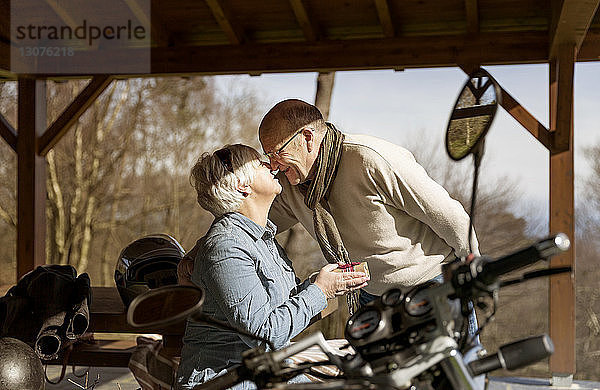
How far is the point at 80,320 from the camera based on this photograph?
3275 mm

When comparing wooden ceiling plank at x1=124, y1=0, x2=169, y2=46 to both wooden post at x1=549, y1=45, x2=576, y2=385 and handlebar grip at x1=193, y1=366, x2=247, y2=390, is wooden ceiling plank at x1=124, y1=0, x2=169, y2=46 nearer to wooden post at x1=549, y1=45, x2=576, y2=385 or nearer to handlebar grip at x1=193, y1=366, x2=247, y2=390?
wooden post at x1=549, y1=45, x2=576, y2=385

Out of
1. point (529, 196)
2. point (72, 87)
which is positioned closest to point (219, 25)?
point (72, 87)

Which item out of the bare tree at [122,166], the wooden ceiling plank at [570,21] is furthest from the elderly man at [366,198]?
the bare tree at [122,166]

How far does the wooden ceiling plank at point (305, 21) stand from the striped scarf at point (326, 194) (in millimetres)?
3126

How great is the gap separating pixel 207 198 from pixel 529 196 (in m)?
10.8

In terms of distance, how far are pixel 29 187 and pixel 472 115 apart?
5.62 meters

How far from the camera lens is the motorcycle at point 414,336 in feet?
3.31

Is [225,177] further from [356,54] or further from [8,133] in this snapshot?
[8,133]

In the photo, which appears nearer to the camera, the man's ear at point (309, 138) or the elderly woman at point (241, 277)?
the elderly woman at point (241, 277)

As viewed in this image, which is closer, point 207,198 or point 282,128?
point 207,198

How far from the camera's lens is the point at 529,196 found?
40.7ft

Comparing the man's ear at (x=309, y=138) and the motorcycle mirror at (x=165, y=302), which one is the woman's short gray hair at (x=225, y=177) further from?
the motorcycle mirror at (x=165, y=302)

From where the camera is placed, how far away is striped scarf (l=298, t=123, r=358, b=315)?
8.53ft

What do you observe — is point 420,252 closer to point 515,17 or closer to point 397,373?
point 397,373
